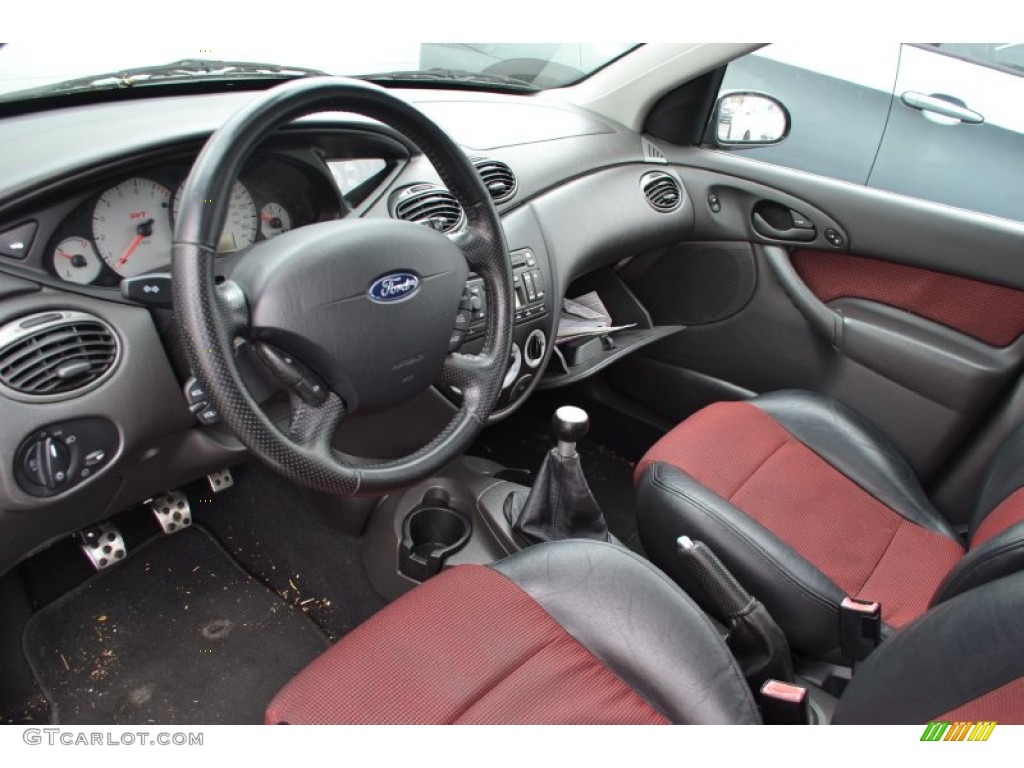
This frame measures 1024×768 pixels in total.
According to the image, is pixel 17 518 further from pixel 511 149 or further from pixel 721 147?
pixel 721 147

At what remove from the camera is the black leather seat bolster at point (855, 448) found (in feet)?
4.91

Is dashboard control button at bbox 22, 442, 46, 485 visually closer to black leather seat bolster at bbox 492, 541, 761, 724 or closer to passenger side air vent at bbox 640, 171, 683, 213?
black leather seat bolster at bbox 492, 541, 761, 724

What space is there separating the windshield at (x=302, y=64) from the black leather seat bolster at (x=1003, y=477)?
1175mm

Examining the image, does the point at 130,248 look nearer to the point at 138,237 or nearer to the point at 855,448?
the point at 138,237

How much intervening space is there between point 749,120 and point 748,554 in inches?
45.2

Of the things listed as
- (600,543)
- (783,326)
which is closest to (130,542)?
(600,543)

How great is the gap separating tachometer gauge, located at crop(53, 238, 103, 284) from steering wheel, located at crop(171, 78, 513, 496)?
0.27 metres

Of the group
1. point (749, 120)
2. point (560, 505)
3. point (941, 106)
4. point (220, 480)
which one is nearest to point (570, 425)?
point (560, 505)

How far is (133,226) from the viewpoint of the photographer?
44.4 inches

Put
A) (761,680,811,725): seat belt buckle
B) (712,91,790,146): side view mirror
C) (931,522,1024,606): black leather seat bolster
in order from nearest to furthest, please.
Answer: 1. (931,522,1024,606): black leather seat bolster
2. (761,680,811,725): seat belt buckle
3. (712,91,790,146): side view mirror

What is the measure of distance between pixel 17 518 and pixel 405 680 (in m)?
0.58

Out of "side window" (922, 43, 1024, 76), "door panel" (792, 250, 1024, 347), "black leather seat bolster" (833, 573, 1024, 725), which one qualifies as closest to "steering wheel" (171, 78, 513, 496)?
"black leather seat bolster" (833, 573, 1024, 725)

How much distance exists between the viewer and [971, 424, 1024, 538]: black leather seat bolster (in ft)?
4.13
